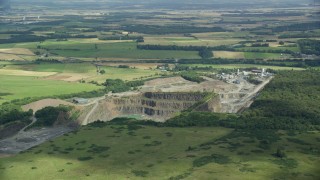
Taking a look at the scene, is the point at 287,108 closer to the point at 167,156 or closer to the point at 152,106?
the point at 167,156

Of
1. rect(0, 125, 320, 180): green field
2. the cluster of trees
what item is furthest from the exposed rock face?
rect(0, 125, 320, 180): green field

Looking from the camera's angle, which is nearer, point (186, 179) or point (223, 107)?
point (186, 179)

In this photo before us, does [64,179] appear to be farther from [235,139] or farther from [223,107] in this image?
[223,107]

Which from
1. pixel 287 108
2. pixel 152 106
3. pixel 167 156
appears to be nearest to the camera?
pixel 167 156

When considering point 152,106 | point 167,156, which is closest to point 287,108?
point 167,156

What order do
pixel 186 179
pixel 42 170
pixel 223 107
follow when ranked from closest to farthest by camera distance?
pixel 186 179
pixel 42 170
pixel 223 107

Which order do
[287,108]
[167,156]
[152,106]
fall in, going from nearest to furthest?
[167,156]
[287,108]
[152,106]

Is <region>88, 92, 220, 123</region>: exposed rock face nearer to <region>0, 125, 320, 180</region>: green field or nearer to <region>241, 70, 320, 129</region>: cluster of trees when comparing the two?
<region>241, 70, 320, 129</region>: cluster of trees

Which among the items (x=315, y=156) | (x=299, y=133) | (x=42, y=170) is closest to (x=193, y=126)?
(x=299, y=133)

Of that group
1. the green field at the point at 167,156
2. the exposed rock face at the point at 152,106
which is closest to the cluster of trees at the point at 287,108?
the green field at the point at 167,156
